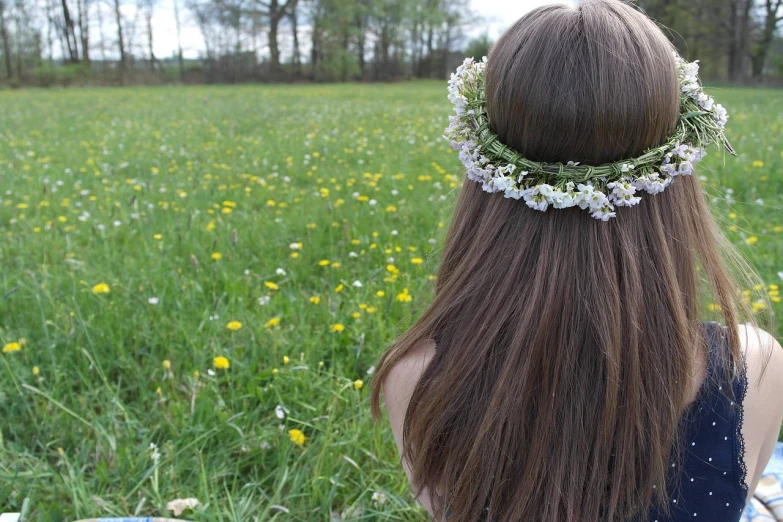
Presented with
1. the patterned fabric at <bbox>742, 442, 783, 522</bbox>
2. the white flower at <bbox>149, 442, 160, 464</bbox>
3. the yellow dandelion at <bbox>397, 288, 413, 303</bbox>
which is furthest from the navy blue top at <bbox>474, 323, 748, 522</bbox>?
the yellow dandelion at <bbox>397, 288, 413, 303</bbox>

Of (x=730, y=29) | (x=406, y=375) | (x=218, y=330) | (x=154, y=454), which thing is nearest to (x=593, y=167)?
(x=406, y=375)

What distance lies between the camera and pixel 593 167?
1025 millimetres

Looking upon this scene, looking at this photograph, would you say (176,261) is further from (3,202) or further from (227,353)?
(3,202)

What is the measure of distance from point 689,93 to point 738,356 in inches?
19.4

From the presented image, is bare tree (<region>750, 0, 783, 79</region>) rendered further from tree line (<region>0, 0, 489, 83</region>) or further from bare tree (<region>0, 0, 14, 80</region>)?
bare tree (<region>0, 0, 14, 80</region>)

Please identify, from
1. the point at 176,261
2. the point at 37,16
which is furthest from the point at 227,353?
the point at 37,16

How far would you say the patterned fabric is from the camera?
172cm

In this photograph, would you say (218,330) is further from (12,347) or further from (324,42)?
(324,42)

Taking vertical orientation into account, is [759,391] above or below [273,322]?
above

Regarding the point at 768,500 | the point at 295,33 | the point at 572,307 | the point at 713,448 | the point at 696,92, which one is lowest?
the point at 768,500

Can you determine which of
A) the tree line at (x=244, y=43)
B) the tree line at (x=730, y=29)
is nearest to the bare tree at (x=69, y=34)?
the tree line at (x=244, y=43)

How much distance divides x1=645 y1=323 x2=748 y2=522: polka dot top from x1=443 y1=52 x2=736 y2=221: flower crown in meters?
0.36

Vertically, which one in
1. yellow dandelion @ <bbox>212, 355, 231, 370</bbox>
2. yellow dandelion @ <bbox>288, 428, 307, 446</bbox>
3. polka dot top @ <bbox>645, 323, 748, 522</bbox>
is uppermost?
polka dot top @ <bbox>645, 323, 748, 522</bbox>

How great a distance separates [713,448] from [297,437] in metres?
1.28
